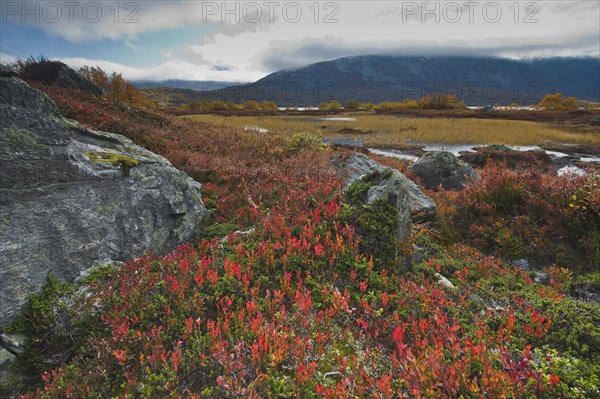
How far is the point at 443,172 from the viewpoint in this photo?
1512 cm

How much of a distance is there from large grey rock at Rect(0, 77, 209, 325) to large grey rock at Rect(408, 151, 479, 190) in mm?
11878

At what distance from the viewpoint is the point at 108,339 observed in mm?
3631

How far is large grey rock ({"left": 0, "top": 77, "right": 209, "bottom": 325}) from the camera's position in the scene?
467 centimetres

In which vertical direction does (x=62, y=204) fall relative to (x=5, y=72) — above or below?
below

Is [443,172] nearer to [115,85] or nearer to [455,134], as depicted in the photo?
[455,134]

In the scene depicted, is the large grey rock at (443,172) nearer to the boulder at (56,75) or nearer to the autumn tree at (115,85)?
the boulder at (56,75)

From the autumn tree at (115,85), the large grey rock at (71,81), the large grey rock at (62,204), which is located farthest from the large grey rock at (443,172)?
the autumn tree at (115,85)

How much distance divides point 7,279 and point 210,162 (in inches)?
303

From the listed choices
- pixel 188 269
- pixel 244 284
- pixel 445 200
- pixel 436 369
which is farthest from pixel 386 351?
pixel 445 200

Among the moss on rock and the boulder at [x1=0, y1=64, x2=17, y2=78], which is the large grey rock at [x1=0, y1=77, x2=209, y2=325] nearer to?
the moss on rock

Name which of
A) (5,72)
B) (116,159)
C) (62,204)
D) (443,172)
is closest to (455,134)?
(443,172)

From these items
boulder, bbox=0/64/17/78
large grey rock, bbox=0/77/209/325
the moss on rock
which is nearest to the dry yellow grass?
the moss on rock

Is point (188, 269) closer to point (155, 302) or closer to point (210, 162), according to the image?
point (155, 302)

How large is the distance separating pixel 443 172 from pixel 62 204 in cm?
1497
